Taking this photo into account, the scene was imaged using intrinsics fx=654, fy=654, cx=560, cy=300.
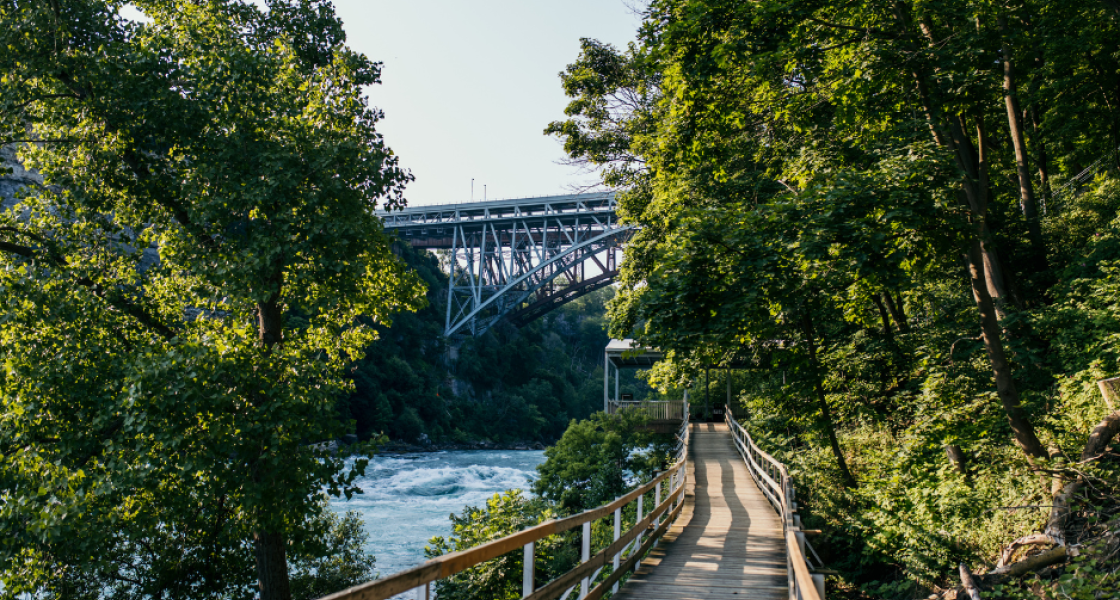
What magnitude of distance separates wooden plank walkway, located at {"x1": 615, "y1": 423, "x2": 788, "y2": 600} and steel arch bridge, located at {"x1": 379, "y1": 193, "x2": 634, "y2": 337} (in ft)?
90.6

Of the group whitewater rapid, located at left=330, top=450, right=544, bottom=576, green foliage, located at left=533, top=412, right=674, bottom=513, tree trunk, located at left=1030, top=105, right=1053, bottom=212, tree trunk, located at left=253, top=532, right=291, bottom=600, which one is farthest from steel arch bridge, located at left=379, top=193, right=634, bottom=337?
tree trunk, located at left=253, top=532, right=291, bottom=600

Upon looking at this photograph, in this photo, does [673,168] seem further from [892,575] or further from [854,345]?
[892,575]

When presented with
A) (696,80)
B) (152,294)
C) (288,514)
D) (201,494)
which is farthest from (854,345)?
(152,294)

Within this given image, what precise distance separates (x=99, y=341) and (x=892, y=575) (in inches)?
487

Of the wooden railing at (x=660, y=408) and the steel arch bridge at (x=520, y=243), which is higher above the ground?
the steel arch bridge at (x=520, y=243)

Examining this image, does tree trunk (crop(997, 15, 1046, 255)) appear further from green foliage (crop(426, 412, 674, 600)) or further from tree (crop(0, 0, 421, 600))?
tree (crop(0, 0, 421, 600))

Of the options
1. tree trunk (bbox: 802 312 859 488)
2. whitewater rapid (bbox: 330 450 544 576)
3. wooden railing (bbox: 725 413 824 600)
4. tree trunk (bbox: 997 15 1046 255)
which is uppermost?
tree trunk (bbox: 997 15 1046 255)

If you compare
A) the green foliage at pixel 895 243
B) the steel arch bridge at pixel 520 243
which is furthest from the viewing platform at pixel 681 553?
the steel arch bridge at pixel 520 243

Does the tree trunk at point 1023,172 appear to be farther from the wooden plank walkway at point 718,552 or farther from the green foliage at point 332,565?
the green foliage at point 332,565

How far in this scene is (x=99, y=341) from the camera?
26.0ft

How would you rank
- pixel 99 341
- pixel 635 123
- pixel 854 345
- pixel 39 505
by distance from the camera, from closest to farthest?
pixel 39 505, pixel 99 341, pixel 854 345, pixel 635 123

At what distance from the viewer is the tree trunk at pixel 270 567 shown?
8.43 metres

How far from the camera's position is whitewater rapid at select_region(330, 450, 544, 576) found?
18938mm

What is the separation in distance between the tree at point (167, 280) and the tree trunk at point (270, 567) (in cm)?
2
